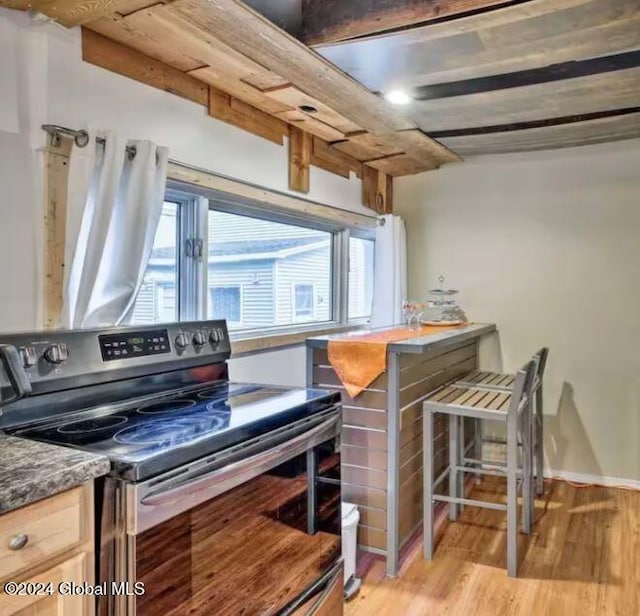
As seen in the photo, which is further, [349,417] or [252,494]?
[349,417]

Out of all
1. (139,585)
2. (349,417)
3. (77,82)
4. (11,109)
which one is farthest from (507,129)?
(139,585)

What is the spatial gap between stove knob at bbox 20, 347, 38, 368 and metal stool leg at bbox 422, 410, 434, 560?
1.71m

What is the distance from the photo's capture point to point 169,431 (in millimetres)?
1372

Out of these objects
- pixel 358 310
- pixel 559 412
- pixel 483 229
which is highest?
pixel 483 229

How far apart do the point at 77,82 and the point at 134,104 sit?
0.24m

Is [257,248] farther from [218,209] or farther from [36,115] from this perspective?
[36,115]

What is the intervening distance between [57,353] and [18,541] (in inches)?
25.3

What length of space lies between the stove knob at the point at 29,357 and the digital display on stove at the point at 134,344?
0.21 metres

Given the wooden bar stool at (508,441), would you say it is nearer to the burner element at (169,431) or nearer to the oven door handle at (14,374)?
the burner element at (169,431)

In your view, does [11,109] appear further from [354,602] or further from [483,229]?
[483,229]

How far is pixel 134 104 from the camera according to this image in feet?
6.68

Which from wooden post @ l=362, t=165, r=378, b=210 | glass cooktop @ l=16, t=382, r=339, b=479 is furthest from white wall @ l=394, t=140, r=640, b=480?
glass cooktop @ l=16, t=382, r=339, b=479

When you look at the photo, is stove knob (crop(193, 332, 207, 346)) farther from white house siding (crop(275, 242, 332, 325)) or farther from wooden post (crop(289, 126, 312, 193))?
wooden post (crop(289, 126, 312, 193))

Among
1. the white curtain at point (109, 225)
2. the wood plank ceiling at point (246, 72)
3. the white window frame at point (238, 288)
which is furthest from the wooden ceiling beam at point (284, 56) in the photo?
the white window frame at point (238, 288)
